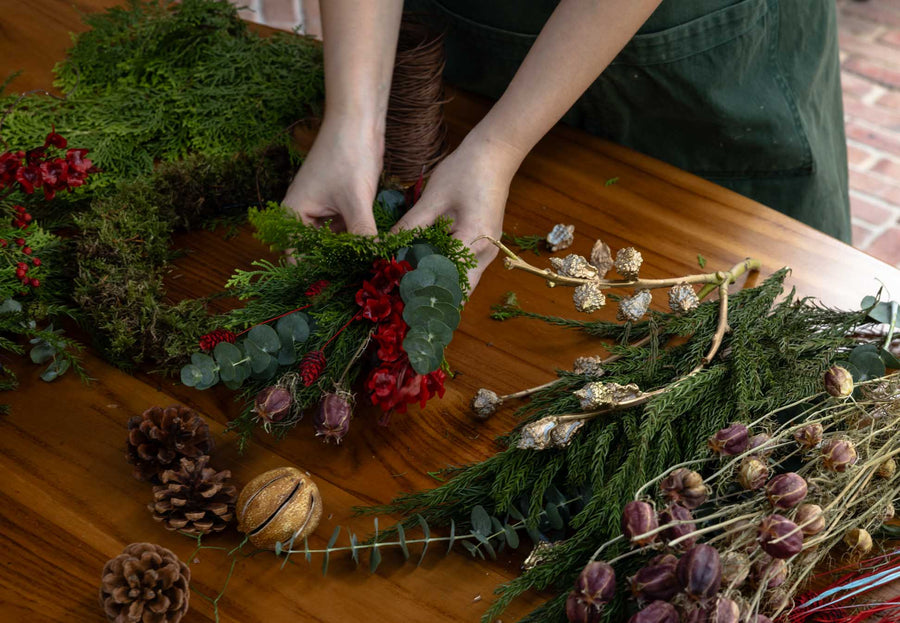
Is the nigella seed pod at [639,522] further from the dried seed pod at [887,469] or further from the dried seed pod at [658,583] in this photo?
the dried seed pod at [887,469]

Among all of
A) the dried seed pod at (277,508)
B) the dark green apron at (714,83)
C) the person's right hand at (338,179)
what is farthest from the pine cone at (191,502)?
the dark green apron at (714,83)

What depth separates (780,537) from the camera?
0.58 m

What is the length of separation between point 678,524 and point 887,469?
0.26 metres

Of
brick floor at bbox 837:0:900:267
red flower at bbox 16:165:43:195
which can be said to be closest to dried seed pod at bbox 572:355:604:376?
red flower at bbox 16:165:43:195

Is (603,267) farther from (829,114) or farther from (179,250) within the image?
(829,114)

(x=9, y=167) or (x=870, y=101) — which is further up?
(x=9, y=167)

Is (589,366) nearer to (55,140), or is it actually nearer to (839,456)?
(839,456)

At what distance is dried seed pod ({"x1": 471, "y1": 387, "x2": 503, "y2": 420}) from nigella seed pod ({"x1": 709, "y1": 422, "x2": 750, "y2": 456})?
23 centimetres

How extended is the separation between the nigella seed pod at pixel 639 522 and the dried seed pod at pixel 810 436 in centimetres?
19

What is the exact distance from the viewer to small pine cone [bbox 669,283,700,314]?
84 cm

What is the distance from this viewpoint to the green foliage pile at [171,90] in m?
1.05

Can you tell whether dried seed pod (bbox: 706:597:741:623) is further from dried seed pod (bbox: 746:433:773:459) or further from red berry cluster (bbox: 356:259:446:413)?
red berry cluster (bbox: 356:259:446:413)

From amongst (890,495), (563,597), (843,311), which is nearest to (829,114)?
(843,311)

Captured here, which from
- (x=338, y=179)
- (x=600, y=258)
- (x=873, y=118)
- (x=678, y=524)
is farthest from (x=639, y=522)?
(x=873, y=118)
